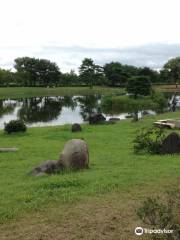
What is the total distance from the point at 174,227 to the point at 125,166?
643cm

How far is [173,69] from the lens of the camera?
114125mm

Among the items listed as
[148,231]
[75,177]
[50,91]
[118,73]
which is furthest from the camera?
[118,73]

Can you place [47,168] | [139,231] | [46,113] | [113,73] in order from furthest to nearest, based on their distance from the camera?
[113,73] < [46,113] < [47,168] < [139,231]

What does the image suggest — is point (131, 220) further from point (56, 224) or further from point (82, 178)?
point (82, 178)

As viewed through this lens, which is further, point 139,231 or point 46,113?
point 46,113

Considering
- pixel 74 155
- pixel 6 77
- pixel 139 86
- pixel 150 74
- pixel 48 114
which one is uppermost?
pixel 150 74

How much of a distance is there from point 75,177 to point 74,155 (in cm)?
124

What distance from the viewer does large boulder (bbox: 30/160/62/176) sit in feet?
35.3

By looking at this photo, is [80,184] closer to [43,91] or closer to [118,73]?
[43,91]

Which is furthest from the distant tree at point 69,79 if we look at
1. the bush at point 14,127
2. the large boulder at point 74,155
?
the large boulder at point 74,155

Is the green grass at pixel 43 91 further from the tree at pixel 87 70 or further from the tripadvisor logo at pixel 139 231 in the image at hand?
the tripadvisor logo at pixel 139 231

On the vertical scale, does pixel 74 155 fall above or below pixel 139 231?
above

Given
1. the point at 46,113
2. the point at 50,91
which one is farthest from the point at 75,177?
the point at 50,91

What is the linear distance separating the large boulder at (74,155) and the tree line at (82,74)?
99.4m
